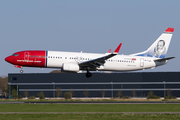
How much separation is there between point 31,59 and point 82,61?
7.61 metres

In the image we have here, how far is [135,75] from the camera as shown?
122 meters

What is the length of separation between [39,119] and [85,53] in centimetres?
1860

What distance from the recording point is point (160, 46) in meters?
59.4

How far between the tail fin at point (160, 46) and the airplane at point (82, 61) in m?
2.90

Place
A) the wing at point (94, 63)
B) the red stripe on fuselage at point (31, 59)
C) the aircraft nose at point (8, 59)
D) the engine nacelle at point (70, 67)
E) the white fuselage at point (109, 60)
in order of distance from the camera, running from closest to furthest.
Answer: the wing at point (94, 63) → the engine nacelle at point (70, 67) → the red stripe on fuselage at point (31, 59) → the white fuselage at point (109, 60) → the aircraft nose at point (8, 59)


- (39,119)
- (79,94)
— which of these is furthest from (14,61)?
(79,94)

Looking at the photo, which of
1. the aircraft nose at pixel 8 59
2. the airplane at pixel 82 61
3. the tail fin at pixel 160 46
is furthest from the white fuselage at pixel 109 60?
the aircraft nose at pixel 8 59

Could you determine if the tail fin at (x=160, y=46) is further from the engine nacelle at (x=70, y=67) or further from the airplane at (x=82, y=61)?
the engine nacelle at (x=70, y=67)

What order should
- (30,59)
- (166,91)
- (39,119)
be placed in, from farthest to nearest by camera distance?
1. (166,91)
2. (30,59)
3. (39,119)

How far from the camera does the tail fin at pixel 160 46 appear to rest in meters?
57.9

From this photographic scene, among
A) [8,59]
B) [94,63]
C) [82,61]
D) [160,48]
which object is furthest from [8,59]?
[160,48]

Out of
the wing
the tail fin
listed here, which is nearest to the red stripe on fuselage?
the wing

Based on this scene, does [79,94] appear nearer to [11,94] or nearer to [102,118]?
[11,94]

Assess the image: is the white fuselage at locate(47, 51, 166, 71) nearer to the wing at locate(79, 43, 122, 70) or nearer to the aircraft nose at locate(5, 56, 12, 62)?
the wing at locate(79, 43, 122, 70)
